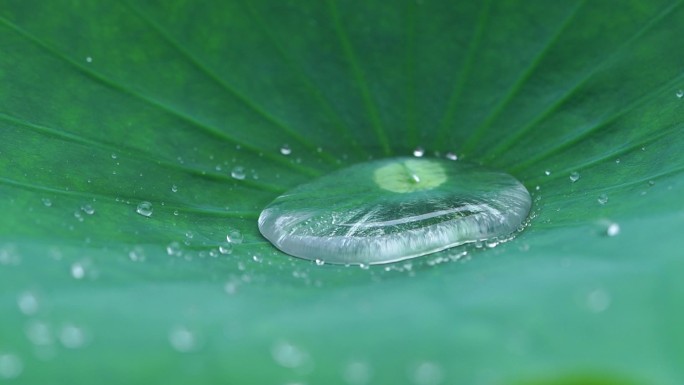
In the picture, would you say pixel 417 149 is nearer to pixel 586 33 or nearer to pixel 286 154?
pixel 286 154

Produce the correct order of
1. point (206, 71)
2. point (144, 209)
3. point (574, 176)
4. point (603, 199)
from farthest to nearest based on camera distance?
1. point (206, 71)
2. point (574, 176)
3. point (144, 209)
4. point (603, 199)

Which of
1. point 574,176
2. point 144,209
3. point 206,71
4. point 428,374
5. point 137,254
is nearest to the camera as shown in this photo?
point 428,374

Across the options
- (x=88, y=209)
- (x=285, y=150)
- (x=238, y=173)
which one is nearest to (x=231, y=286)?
(x=88, y=209)

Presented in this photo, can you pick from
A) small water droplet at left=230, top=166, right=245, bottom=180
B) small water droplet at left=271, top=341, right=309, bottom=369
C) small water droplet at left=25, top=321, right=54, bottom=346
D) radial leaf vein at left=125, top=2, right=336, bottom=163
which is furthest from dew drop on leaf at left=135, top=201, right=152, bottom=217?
small water droplet at left=271, top=341, right=309, bottom=369

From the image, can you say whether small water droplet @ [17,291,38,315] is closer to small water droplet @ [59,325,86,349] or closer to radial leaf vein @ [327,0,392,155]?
small water droplet @ [59,325,86,349]

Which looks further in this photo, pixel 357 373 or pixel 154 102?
pixel 154 102

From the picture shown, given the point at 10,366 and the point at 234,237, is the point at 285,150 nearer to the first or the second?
the point at 234,237

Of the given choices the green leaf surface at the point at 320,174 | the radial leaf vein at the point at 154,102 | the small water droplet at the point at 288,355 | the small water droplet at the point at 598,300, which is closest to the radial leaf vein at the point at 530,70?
the green leaf surface at the point at 320,174

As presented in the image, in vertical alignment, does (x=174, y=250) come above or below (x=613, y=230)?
below
